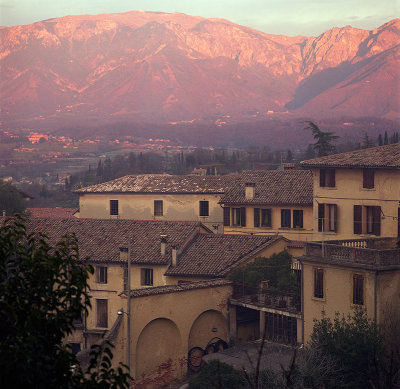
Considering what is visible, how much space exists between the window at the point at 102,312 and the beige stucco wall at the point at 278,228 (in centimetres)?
1526

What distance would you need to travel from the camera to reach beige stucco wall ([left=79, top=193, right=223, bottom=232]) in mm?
66312

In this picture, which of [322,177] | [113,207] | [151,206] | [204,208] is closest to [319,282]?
[322,177]

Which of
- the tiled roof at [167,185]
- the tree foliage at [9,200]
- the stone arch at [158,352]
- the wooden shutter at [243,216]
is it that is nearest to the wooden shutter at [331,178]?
the wooden shutter at [243,216]

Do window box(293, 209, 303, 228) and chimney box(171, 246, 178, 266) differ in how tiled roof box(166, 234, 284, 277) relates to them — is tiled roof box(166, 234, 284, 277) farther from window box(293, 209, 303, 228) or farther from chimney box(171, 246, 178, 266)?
window box(293, 209, 303, 228)

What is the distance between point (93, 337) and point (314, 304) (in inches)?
612

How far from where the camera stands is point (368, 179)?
1729 inches

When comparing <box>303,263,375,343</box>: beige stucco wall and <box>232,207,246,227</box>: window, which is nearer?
<box>303,263,375,343</box>: beige stucco wall

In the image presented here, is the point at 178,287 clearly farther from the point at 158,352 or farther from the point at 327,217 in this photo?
the point at 327,217

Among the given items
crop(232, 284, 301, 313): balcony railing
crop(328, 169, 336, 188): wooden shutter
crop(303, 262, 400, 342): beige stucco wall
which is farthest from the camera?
crop(328, 169, 336, 188): wooden shutter

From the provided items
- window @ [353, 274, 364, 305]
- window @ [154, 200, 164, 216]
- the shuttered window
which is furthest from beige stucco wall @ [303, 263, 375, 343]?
window @ [154, 200, 164, 216]

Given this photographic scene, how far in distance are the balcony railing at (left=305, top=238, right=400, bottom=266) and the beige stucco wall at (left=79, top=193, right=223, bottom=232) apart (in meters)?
30.0

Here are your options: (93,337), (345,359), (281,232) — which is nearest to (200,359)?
(93,337)

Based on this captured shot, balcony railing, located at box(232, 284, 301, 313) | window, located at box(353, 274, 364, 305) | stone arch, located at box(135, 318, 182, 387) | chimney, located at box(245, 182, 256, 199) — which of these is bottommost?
stone arch, located at box(135, 318, 182, 387)

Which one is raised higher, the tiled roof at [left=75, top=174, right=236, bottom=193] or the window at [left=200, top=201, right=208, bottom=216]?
the tiled roof at [left=75, top=174, right=236, bottom=193]
